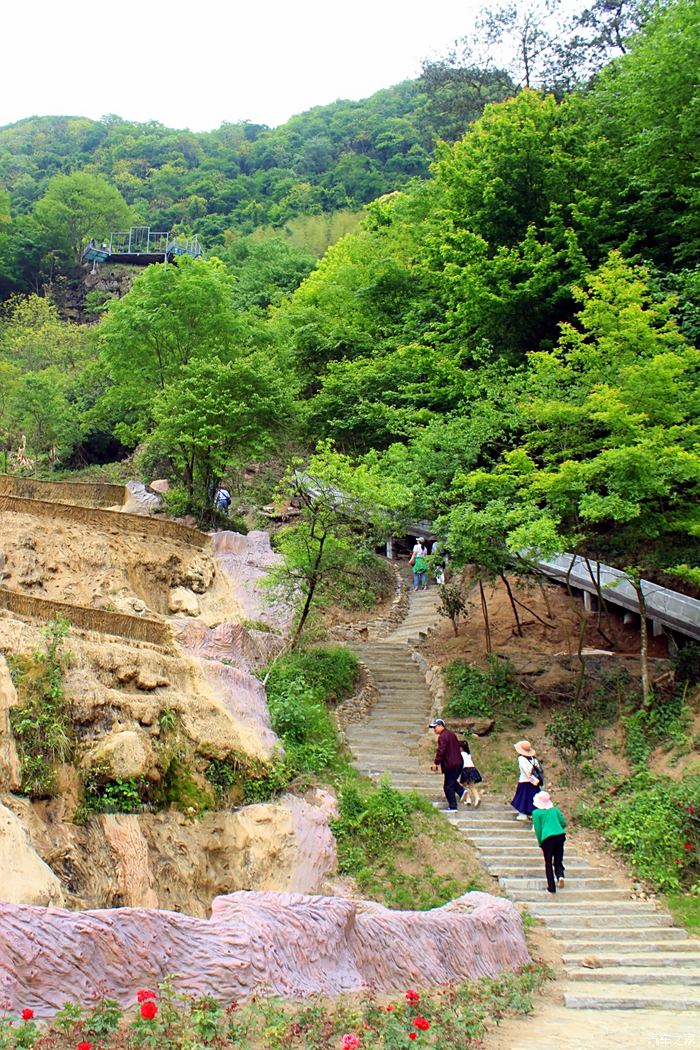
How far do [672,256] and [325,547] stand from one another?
1324 centimetres

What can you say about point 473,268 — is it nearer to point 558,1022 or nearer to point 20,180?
point 558,1022

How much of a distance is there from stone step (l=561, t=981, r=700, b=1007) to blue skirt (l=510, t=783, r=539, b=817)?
4099mm

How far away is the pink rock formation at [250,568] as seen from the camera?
17.8 m

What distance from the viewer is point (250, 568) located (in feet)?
63.1

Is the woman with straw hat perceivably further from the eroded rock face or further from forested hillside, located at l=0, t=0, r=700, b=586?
forested hillside, located at l=0, t=0, r=700, b=586

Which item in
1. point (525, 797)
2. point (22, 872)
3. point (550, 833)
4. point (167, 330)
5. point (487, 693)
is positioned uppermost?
point (167, 330)

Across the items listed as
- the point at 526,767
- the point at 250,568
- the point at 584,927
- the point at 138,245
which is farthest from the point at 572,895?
the point at 138,245

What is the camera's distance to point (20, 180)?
265 feet

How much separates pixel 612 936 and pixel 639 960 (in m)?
0.62

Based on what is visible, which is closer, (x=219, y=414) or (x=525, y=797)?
(x=525, y=797)

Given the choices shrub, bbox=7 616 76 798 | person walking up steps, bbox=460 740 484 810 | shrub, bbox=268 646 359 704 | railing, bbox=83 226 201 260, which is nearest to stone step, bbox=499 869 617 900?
person walking up steps, bbox=460 740 484 810

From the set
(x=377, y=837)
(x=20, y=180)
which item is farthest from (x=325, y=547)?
(x=20, y=180)

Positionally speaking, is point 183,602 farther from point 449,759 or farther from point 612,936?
point 612,936

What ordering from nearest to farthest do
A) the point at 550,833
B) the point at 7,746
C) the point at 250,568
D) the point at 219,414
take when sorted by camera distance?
the point at 7,746, the point at 550,833, the point at 250,568, the point at 219,414
